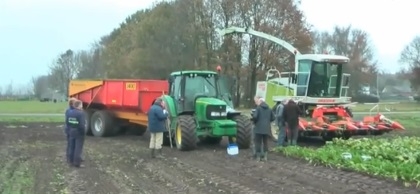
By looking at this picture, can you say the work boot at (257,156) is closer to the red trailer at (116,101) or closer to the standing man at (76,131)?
the standing man at (76,131)

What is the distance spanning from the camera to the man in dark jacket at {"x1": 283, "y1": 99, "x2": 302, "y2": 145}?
1798cm

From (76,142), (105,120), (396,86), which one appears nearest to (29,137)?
(105,120)

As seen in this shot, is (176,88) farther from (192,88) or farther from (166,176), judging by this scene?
(166,176)

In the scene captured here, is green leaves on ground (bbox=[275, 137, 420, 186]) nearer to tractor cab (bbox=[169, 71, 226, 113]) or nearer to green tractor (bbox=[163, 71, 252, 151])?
green tractor (bbox=[163, 71, 252, 151])

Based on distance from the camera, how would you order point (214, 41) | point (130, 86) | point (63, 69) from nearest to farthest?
point (130, 86) < point (214, 41) < point (63, 69)

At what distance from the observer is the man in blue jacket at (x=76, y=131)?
47.4ft

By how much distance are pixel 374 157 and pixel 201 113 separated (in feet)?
17.7

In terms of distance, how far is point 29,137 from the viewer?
2353 cm

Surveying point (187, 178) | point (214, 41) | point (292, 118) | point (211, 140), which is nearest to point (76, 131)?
point (187, 178)

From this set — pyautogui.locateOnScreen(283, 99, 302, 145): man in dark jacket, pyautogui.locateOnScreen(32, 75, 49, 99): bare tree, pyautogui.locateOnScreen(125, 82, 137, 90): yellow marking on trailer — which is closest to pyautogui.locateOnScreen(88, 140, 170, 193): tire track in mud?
pyautogui.locateOnScreen(125, 82, 137, 90): yellow marking on trailer

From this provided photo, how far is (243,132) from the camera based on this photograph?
57.9ft

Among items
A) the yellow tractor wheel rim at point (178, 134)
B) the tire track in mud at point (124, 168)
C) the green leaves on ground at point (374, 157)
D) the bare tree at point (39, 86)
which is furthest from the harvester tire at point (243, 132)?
the bare tree at point (39, 86)

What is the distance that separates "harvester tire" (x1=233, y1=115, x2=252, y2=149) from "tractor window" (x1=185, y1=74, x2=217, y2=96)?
1.53 m

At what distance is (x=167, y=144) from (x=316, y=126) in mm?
4698
